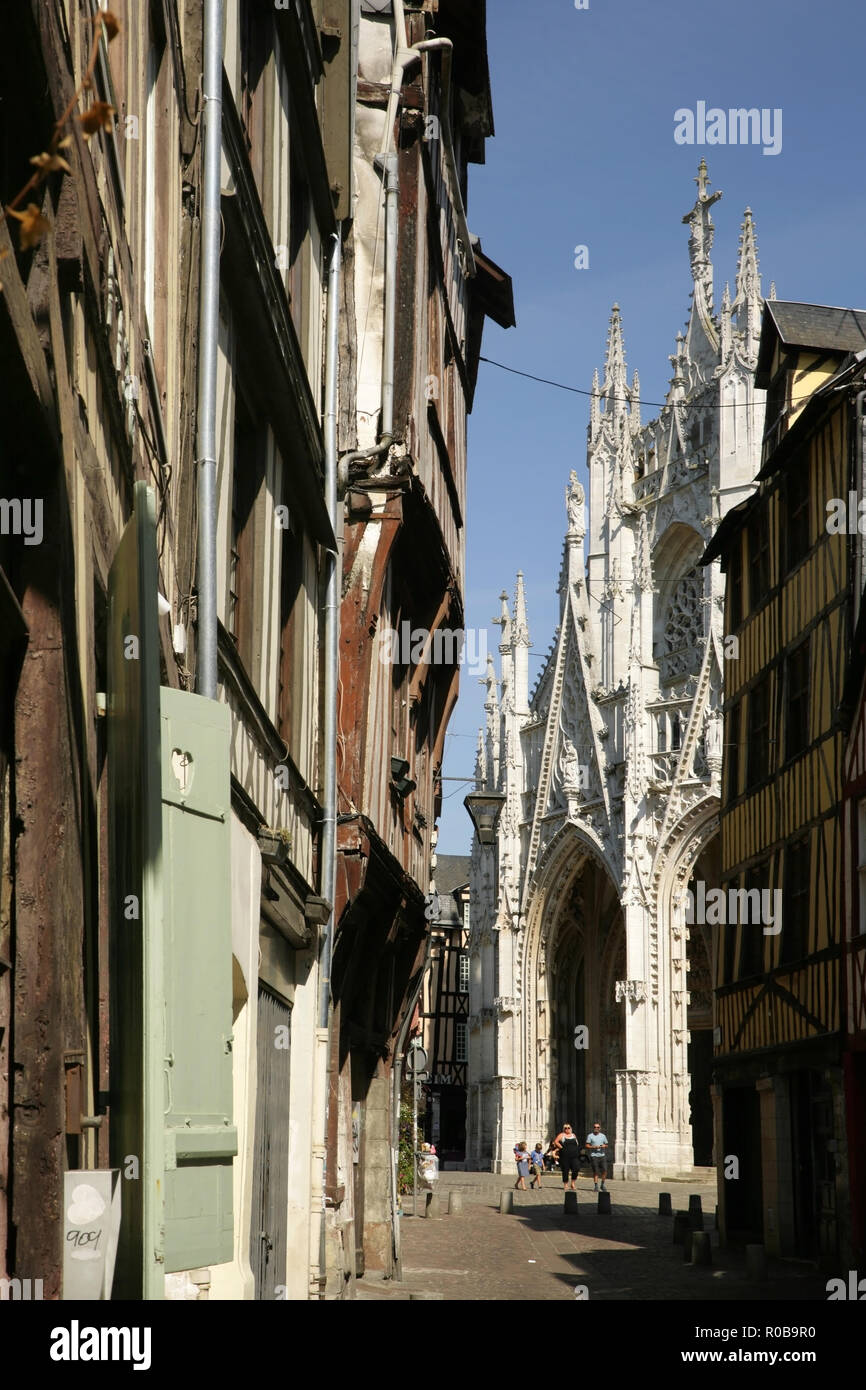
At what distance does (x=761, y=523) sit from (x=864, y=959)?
308 inches

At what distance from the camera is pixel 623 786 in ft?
136

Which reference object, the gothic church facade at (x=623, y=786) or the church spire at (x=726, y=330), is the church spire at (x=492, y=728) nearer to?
the gothic church facade at (x=623, y=786)

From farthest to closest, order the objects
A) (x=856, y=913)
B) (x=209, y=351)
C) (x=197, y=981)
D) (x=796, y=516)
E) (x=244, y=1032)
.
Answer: (x=796, y=516) → (x=856, y=913) → (x=244, y=1032) → (x=209, y=351) → (x=197, y=981)

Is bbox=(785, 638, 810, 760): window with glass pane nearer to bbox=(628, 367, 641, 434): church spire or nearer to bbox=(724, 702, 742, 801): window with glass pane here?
bbox=(724, 702, 742, 801): window with glass pane

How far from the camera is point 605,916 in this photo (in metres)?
46.6

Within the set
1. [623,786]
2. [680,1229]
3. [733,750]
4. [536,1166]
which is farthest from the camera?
[623,786]

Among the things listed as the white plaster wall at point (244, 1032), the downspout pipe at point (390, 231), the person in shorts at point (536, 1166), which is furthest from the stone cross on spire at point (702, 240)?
the white plaster wall at point (244, 1032)

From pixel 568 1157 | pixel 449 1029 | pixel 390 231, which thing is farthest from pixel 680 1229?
pixel 449 1029

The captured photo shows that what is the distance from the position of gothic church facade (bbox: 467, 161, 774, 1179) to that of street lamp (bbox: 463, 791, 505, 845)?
483cm

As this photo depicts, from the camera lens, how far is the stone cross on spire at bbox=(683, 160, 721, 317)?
45.2 meters

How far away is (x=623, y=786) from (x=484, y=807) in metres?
8.75

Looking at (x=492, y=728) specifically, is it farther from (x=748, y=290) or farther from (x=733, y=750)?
(x=733, y=750)

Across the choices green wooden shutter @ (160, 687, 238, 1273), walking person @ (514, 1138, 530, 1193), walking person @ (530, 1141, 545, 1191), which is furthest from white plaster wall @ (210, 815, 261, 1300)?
walking person @ (530, 1141, 545, 1191)
